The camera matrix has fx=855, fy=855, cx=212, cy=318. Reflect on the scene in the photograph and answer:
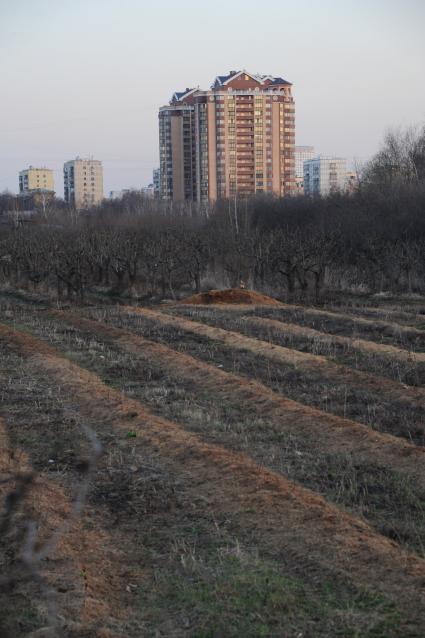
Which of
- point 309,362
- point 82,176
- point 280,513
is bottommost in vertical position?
point 309,362

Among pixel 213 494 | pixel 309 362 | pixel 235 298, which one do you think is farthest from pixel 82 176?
pixel 213 494

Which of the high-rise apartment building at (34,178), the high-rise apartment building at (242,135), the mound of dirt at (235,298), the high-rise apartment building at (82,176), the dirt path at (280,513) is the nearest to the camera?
the dirt path at (280,513)

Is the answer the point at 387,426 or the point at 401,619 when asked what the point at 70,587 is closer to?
the point at 401,619

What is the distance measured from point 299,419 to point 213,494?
2864 mm

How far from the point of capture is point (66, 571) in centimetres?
558

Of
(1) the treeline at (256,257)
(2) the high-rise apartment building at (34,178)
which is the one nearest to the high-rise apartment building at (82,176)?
(2) the high-rise apartment building at (34,178)

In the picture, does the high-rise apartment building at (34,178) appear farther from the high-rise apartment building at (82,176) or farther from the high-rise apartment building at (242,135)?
the high-rise apartment building at (242,135)

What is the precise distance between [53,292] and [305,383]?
23435 mm

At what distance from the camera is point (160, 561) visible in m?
5.86

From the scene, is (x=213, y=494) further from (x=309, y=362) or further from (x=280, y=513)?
(x=309, y=362)

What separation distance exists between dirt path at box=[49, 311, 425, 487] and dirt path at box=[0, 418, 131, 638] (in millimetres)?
2940

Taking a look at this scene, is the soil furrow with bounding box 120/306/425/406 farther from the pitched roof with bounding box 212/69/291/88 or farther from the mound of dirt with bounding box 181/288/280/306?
the pitched roof with bounding box 212/69/291/88

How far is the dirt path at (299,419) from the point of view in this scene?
8.21 meters

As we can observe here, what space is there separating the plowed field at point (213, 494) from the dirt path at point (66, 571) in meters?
0.02
